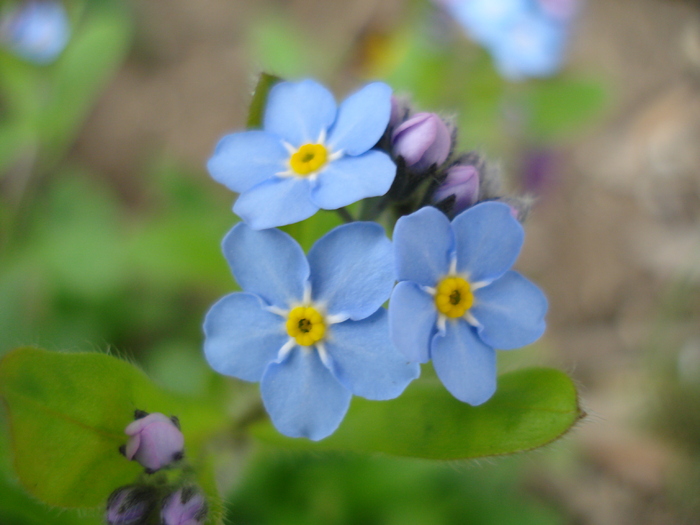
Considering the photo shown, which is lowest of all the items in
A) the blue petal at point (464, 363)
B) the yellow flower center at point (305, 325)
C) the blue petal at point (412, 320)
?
the yellow flower center at point (305, 325)

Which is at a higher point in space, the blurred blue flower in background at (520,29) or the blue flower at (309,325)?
the blurred blue flower in background at (520,29)

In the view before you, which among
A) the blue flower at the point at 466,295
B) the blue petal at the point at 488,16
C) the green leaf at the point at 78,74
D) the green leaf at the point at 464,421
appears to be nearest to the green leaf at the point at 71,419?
the green leaf at the point at 464,421

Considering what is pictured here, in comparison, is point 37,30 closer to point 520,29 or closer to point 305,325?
point 520,29

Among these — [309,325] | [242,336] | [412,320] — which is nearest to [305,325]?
[309,325]

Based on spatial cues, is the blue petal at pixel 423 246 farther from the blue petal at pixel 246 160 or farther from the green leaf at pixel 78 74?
the green leaf at pixel 78 74

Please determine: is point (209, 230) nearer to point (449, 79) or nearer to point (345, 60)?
point (449, 79)

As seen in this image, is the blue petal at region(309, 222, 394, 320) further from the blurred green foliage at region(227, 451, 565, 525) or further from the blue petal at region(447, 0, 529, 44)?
the blue petal at region(447, 0, 529, 44)

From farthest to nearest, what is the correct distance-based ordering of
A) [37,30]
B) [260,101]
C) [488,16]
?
[37,30]
[488,16]
[260,101]

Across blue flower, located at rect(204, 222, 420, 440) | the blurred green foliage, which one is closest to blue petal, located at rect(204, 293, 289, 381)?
blue flower, located at rect(204, 222, 420, 440)
